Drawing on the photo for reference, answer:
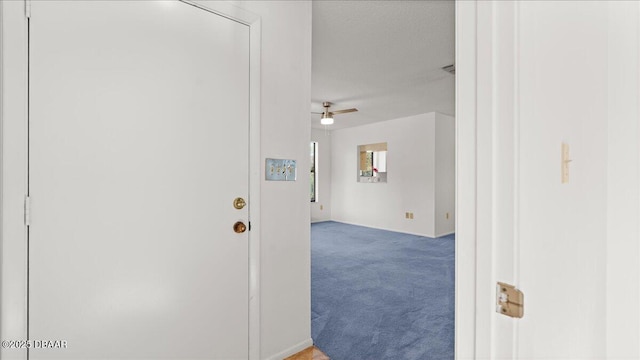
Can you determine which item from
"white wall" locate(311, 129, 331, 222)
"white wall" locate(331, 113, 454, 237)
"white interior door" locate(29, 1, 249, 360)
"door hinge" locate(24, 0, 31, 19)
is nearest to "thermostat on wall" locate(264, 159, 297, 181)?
"white interior door" locate(29, 1, 249, 360)

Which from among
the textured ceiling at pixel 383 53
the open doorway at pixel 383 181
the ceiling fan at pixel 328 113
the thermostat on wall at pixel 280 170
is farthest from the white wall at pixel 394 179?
the thermostat on wall at pixel 280 170

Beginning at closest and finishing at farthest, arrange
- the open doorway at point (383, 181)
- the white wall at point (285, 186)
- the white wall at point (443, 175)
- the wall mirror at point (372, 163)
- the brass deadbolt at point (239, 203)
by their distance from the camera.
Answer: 1. the brass deadbolt at point (239, 203)
2. the white wall at point (285, 186)
3. the open doorway at point (383, 181)
4. the white wall at point (443, 175)
5. the wall mirror at point (372, 163)

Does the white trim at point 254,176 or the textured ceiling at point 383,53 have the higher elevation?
the textured ceiling at point 383,53

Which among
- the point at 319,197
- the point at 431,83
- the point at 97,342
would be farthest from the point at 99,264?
the point at 319,197

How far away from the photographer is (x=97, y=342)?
1.31m

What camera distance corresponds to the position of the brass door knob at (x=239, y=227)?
1686mm

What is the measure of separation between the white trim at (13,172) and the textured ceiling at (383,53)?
68.1 inches

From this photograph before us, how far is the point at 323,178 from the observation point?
25.1 feet

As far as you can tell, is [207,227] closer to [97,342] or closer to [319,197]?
[97,342]

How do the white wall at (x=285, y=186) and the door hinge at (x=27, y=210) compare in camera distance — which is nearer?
the door hinge at (x=27, y=210)
